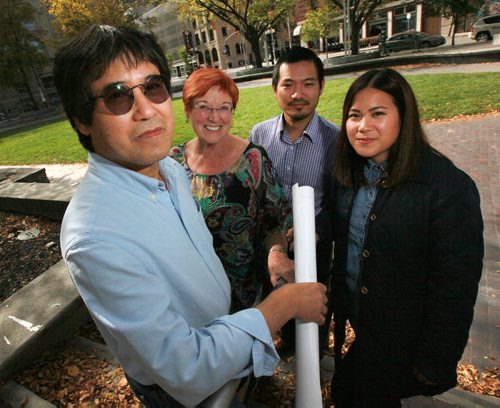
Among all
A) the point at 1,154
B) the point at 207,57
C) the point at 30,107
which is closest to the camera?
the point at 1,154

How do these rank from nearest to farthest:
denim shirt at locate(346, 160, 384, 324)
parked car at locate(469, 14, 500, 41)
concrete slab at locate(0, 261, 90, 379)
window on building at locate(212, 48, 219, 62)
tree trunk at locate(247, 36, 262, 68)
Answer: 1. denim shirt at locate(346, 160, 384, 324)
2. concrete slab at locate(0, 261, 90, 379)
3. parked car at locate(469, 14, 500, 41)
4. tree trunk at locate(247, 36, 262, 68)
5. window on building at locate(212, 48, 219, 62)

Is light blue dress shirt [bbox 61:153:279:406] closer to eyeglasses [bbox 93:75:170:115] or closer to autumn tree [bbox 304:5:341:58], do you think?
eyeglasses [bbox 93:75:170:115]

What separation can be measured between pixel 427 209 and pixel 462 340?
0.68m

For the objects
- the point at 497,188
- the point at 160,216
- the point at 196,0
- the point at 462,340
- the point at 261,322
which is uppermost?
the point at 196,0

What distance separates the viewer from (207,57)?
63.6 m

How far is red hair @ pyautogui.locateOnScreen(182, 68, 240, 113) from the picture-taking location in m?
2.08

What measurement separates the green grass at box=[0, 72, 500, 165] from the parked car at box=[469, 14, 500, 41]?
44.8 ft

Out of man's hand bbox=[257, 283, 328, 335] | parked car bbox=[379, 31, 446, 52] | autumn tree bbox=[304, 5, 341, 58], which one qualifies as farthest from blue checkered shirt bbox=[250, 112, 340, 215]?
autumn tree bbox=[304, 5, 341, 58]

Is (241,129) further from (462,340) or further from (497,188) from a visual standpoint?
(462,340)

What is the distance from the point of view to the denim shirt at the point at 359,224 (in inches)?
70.6

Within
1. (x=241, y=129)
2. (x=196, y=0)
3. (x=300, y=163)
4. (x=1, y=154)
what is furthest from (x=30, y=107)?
(x=300, y=163)

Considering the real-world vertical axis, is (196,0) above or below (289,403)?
above

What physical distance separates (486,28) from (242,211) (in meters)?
28.2

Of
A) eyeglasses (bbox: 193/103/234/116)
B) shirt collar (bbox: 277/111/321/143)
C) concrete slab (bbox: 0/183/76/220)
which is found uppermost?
eyeglasses (bbox: 193/103/234/116)
